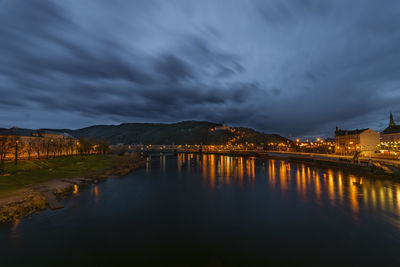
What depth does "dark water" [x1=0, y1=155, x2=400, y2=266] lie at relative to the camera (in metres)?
12.6

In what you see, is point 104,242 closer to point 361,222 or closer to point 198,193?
point 198,193

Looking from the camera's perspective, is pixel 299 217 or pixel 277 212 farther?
pixel 277 212

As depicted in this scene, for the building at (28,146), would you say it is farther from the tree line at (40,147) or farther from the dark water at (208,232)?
the dark water at (208,232)

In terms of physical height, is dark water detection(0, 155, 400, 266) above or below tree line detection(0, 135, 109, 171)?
below

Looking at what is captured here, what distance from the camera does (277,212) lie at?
22156mm

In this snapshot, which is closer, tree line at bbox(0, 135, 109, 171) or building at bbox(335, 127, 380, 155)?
tree line at bbox(0, 135, 109, 171)

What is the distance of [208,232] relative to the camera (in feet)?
54.2

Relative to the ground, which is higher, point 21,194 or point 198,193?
point 21,194

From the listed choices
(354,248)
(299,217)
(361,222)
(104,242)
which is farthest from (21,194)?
(361,222)

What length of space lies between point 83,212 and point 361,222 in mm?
29152

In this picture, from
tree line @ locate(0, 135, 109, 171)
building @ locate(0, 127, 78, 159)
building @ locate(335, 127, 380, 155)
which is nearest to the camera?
tree line @ locate(0, 135, 109, 171)

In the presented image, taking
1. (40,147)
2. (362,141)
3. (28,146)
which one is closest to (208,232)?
(28,146)

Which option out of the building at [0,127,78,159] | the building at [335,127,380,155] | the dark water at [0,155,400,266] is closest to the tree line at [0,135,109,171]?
the building at [0,127,78,159]

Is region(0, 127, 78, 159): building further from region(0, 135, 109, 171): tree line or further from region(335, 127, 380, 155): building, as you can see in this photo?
region(335, 127, 380, 155): building
